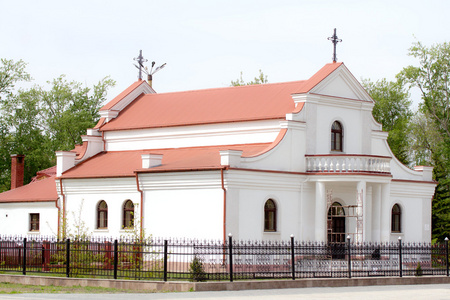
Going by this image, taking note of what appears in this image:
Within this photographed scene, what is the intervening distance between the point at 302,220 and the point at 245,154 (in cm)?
364

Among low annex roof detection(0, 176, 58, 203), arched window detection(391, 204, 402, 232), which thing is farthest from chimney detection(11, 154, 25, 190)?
arched window detection(391, 204, 402, 232)

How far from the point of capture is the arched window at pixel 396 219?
42.6 meters

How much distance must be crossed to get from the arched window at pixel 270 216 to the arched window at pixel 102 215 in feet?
26.4

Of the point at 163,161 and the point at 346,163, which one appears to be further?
the point at 163,161

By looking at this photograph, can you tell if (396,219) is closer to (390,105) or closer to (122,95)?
(122,95)

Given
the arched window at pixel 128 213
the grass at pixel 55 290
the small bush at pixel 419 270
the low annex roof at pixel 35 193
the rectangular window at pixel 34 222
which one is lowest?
the grass at pixel 55 290

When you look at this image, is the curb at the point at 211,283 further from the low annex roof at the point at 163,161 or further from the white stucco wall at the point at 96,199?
the white stucco wall at the point at 96,199

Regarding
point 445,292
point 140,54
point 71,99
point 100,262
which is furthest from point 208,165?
point 71,99

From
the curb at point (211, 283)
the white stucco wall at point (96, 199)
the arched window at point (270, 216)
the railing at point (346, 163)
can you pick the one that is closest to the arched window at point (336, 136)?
the railing at point (346, 163)

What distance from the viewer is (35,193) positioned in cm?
4625

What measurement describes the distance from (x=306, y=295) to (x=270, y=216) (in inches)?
495

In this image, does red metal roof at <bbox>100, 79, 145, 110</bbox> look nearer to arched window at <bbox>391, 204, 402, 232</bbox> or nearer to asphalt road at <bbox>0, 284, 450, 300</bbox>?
arched window at <bbox>391, 204, 402, 232</bbox>

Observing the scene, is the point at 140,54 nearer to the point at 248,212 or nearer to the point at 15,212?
the point at 15,212

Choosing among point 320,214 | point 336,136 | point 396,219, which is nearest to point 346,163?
point 320,214
